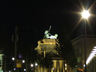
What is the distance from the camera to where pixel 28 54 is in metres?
54.4

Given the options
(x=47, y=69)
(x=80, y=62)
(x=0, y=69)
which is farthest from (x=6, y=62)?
(x=80, y=62)

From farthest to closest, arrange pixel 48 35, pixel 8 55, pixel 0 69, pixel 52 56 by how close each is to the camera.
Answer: pixel 48 35
pixel 52 56
pixel 8 55
pixel 0 69

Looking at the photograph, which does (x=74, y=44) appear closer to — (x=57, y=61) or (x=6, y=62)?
(x=57, y=61)

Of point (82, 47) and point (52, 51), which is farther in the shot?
point (52, 51)

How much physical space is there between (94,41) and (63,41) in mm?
9829

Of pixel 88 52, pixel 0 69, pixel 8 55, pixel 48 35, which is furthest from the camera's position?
pixel 48 35

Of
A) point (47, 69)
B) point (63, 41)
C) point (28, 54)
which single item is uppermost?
point (63, 41)

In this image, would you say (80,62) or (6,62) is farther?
(80,62)

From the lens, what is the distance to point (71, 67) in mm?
53719

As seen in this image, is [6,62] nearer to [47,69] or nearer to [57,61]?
[47,69]

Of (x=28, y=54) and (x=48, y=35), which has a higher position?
(x=48, y=35)

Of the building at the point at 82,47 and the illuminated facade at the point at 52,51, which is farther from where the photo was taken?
the illuminated facade at the point at 52,51

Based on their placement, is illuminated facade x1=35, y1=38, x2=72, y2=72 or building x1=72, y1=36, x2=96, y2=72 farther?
illuminated facade x1=35, y1=38, x2=72, y2=72

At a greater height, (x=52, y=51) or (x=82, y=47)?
(x=82, y=47)
